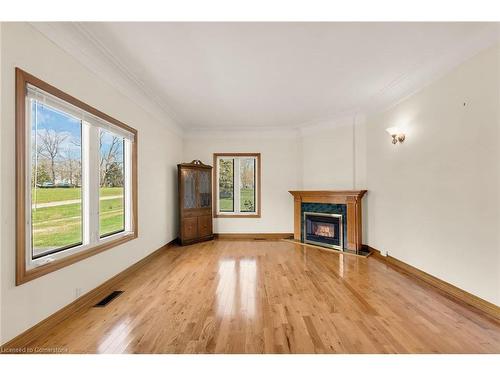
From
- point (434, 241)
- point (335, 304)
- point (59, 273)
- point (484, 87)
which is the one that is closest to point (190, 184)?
point (59, 273)

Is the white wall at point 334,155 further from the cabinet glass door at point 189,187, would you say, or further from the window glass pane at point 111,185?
the window glass pane at point 111,185

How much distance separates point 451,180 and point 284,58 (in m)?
2.51

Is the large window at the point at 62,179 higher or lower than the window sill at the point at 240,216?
higher

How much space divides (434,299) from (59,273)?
156 inches

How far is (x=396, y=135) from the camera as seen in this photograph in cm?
392

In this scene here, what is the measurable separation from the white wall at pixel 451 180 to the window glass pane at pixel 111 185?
432 cm

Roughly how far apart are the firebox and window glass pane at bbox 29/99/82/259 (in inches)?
179

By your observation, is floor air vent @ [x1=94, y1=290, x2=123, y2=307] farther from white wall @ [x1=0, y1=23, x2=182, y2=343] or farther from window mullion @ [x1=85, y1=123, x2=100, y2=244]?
window mullion @ [x1=85, y1=123, x2=100, y2=244]

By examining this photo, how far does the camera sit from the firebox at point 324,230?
520 cm

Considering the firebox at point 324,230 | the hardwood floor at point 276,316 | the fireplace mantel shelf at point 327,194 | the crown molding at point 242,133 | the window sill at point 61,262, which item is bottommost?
the hardwood floor at point 276,316

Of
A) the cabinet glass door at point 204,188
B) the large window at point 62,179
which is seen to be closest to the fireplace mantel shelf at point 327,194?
the cabinet glass door at point 204,188

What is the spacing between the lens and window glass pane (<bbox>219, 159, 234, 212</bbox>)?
6.54 meters

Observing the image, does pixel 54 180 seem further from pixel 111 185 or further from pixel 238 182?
pixel 238 182

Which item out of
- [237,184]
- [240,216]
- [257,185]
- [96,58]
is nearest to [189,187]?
[237,184]
